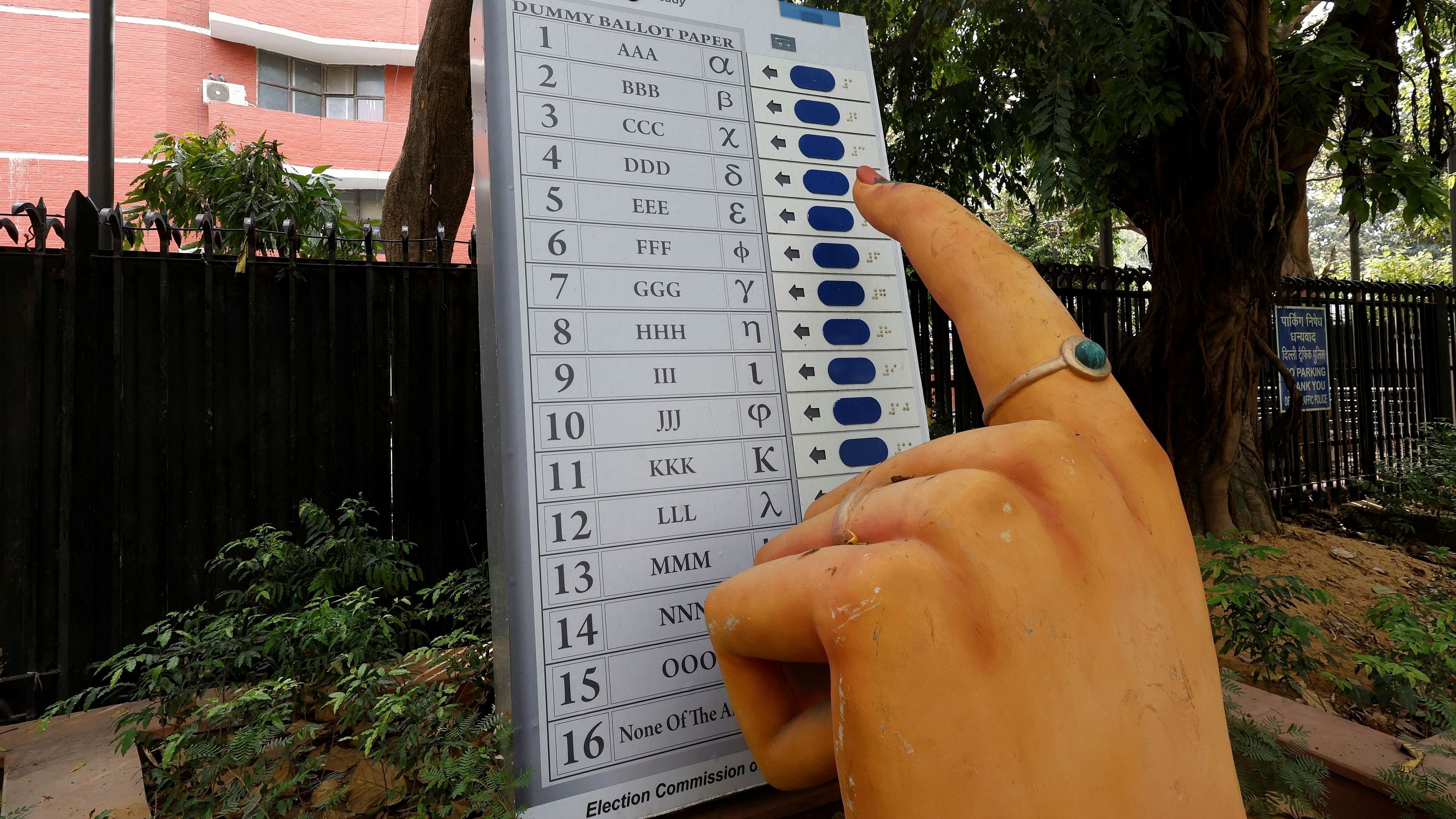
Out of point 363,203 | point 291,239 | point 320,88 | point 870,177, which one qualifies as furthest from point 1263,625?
point 320,88

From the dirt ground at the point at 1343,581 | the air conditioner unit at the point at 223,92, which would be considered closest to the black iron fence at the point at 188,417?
the dirt ground at the point at 1343,581

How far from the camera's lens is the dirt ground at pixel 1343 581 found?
3.47 m

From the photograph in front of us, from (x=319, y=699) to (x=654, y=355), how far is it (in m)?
1.77

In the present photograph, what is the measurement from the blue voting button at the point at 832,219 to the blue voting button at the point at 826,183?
0.05 metres

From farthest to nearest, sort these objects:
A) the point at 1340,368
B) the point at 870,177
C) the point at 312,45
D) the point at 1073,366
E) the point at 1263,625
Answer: the point at 312,45 < the point at 1340,368 < the point at 1263,625 < the point at 870,177 < the point at 1073,366

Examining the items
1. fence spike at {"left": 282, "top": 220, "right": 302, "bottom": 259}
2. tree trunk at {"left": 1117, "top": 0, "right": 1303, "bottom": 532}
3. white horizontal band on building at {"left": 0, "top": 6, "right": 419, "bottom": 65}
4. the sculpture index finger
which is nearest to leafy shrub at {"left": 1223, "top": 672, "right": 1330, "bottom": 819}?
the sculpture index finger

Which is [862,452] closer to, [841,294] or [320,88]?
[841,294]

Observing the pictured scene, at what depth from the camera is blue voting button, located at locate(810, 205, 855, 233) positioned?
2529 mm

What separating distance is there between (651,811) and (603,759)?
0.19 metres

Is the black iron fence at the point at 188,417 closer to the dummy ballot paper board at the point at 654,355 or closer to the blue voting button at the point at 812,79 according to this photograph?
the dummy ballot paper board at the point at 654,355

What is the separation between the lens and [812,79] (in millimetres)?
2654

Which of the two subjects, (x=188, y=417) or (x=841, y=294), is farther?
(x=188, y=417)

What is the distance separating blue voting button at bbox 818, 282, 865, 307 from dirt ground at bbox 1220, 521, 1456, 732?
8.61ft

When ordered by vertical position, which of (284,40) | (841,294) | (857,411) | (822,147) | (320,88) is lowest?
(857,411)
